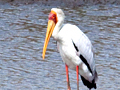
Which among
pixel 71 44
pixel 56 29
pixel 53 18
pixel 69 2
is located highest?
pixel 53 18

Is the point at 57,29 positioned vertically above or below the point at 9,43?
above

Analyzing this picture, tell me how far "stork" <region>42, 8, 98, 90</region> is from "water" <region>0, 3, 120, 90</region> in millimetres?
1147

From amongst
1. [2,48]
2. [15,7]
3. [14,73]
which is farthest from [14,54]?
[15,7]

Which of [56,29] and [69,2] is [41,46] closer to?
[56,29]

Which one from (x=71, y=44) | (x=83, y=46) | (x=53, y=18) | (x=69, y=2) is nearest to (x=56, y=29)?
(x=53, y=18)

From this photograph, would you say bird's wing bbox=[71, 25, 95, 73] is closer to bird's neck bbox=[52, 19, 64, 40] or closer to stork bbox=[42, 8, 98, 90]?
stork bbox=[42, 8, 98, 90]

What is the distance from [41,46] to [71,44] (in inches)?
157

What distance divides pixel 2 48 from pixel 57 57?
1490 mm

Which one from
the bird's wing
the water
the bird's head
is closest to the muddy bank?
the water

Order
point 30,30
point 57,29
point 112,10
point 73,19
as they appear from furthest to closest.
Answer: point 112,10, point 73,19, point 30,30, point 57,29

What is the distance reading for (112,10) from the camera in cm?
1474

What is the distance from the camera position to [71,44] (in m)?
6.86

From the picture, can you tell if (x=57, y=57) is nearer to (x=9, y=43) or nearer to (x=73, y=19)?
(x=9, y=43)

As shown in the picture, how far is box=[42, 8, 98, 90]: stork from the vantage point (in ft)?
22.0
